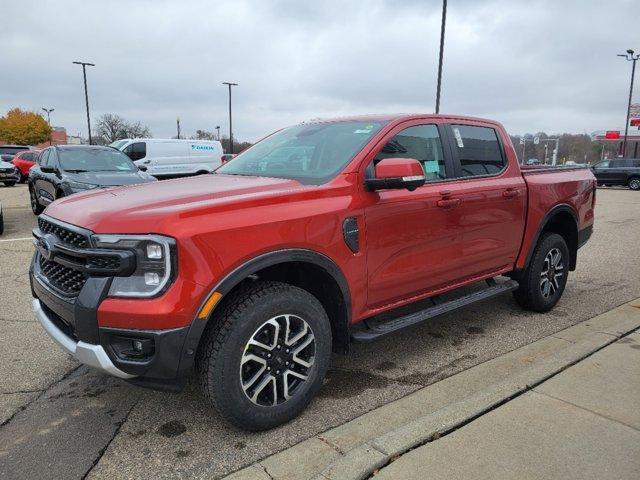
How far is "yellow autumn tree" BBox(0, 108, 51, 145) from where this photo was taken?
7319cm

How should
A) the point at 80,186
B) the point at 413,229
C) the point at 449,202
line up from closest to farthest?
the point at 413,229
the point at 449,202
the point at 80,186

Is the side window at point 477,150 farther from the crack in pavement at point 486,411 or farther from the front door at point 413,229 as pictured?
the crack in pavement at point 486,411

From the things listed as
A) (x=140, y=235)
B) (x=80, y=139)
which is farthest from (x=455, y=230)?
(x=80, y=139)

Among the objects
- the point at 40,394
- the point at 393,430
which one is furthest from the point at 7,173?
the point at 393,430

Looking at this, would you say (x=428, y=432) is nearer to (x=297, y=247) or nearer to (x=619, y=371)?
(x=297, y=247)

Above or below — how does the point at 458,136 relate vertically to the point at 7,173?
above

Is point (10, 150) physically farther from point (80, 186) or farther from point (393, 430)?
point (393, 430)

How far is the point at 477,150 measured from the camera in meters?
4.22

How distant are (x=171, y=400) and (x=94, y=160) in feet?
27.9

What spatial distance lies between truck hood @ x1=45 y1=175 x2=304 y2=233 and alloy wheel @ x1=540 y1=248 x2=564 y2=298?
293 cm

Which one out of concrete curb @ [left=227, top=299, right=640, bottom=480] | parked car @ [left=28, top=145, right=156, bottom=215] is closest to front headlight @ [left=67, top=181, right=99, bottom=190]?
parked car @ [left=28, top=145, right=156, bottom=215]

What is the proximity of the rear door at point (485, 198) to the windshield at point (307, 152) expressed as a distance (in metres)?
0.86

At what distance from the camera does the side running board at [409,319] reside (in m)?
3.19

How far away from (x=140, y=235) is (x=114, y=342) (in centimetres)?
54
